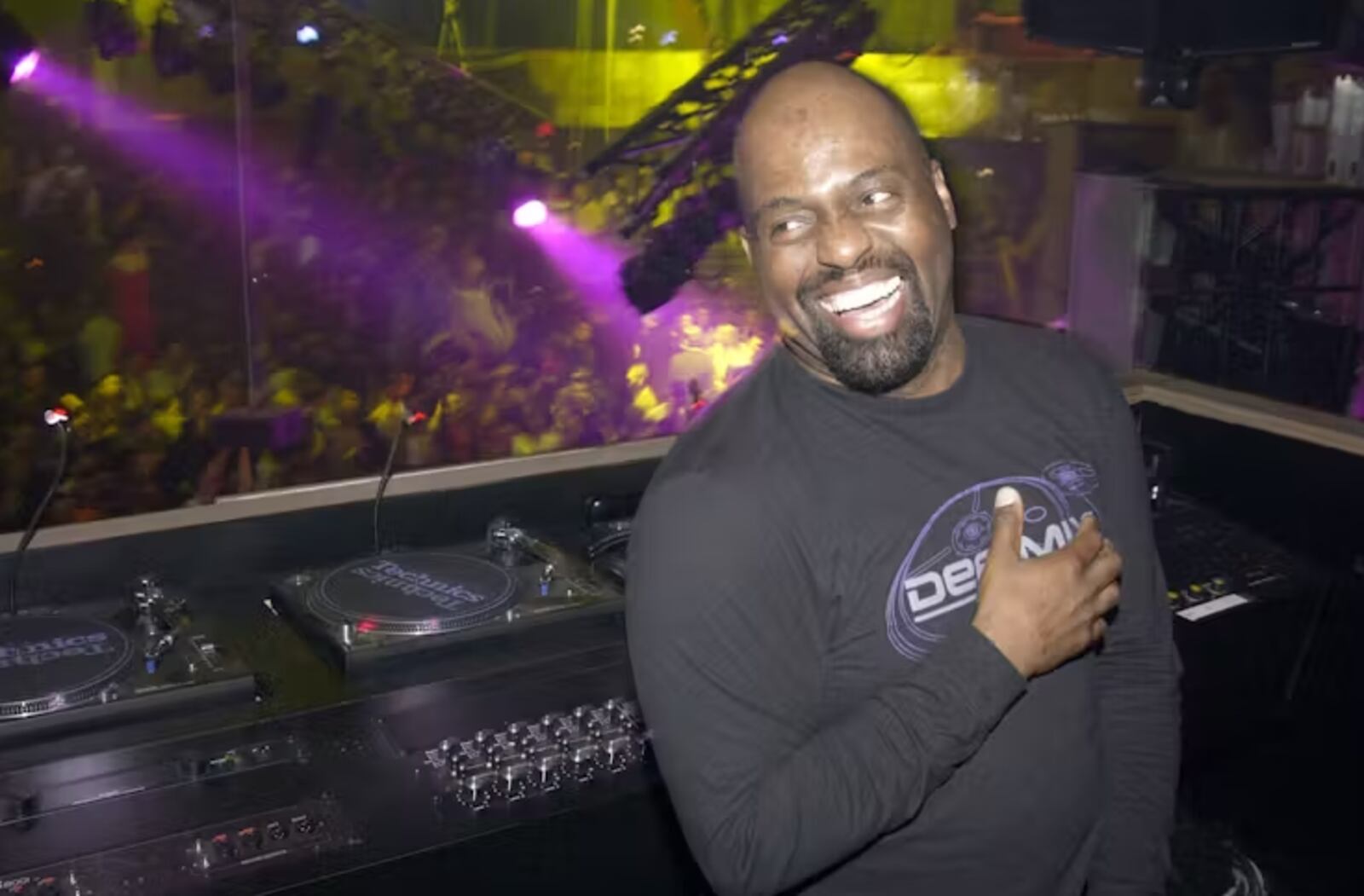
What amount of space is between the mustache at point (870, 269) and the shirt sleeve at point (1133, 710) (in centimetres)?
26

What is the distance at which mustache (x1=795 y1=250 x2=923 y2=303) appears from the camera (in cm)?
110

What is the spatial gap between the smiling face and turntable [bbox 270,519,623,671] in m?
0.78

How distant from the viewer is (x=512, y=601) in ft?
5.94

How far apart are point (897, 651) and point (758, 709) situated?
14 centimetres

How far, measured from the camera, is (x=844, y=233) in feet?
3.60

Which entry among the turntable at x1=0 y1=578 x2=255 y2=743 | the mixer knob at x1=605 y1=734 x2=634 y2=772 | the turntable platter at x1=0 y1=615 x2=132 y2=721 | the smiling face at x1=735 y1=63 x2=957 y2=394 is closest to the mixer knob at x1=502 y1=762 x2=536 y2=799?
the mixer knob at x1=605 y1=734 x2=634 y2=772

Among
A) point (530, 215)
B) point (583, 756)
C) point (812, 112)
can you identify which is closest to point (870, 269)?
point (812, 112)

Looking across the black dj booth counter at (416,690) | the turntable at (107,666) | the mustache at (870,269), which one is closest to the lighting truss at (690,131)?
the black dj booth counter at (416,690)

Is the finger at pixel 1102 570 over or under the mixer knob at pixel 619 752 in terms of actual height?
over

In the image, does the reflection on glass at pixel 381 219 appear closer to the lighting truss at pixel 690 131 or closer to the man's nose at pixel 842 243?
the lighting truss at pixel 690 131

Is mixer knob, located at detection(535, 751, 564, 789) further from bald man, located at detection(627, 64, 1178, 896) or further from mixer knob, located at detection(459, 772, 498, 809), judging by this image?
bald man, located at detection(627, 64, 1178, 896)

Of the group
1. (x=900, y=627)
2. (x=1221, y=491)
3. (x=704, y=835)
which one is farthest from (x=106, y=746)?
(x=1221, y=491)

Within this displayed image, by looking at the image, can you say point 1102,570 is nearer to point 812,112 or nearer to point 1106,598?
point 1106,598

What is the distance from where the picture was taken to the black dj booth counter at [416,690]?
4.66 ft
